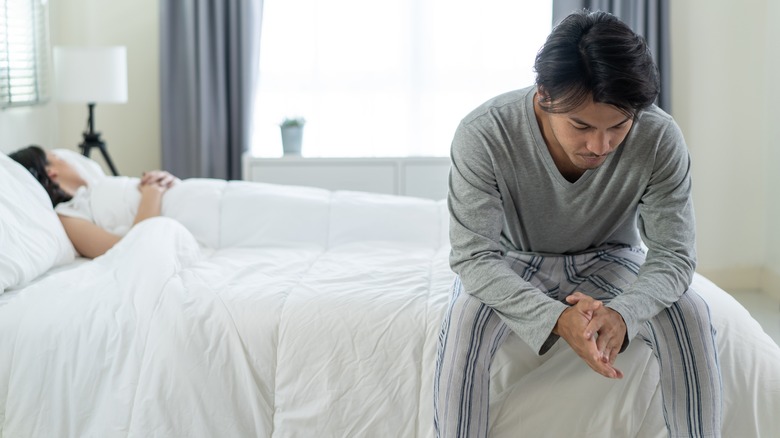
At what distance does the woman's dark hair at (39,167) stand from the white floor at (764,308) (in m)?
2.63

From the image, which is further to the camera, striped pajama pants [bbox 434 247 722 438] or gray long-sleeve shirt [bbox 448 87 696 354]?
gray long-sleeve shirt [bbox 448 87 696 354]

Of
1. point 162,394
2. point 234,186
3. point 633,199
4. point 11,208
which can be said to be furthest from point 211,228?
point 633,199

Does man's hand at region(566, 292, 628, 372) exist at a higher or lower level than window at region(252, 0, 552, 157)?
lower

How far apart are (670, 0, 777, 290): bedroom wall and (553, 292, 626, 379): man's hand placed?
2.83m

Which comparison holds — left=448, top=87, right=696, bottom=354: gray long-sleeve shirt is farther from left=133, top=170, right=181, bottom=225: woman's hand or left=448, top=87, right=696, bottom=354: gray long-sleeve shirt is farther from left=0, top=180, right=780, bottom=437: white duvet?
left=133, top=170, right=181, bottom=225: woman's hand

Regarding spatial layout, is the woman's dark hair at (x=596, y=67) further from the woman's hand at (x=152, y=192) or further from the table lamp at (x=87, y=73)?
the table lamp at (x=87, y=73)

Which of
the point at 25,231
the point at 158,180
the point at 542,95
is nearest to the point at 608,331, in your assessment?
the point at 542,95

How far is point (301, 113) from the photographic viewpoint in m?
4.50

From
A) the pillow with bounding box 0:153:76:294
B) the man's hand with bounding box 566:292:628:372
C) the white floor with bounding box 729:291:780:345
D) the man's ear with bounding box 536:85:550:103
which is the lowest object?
the white floor with bounding box 729:291:780:345

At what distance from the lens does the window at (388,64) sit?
4410 mm

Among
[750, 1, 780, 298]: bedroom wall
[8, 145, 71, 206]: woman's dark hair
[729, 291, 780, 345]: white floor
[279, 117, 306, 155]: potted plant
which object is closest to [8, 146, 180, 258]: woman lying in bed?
[8, 145, 71, 206]: woman's dark hair

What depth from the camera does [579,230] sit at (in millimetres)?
1965

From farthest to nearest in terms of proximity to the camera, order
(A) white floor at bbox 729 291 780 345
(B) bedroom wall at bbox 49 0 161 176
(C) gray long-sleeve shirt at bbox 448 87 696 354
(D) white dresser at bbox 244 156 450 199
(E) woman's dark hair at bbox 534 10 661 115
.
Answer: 1. (B) bedroom wall at bbox 49 0 161 176
2. (D) white dresser at bbox 244 156 450 199
3. (A) white floor at bbox 729 291 780 345
4. (C) gray long-sleeve shirt at bbox 448 87 696 354
5. (E) woman's dark hair at bbox 534 10 661 115

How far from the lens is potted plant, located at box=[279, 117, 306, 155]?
163 inches
